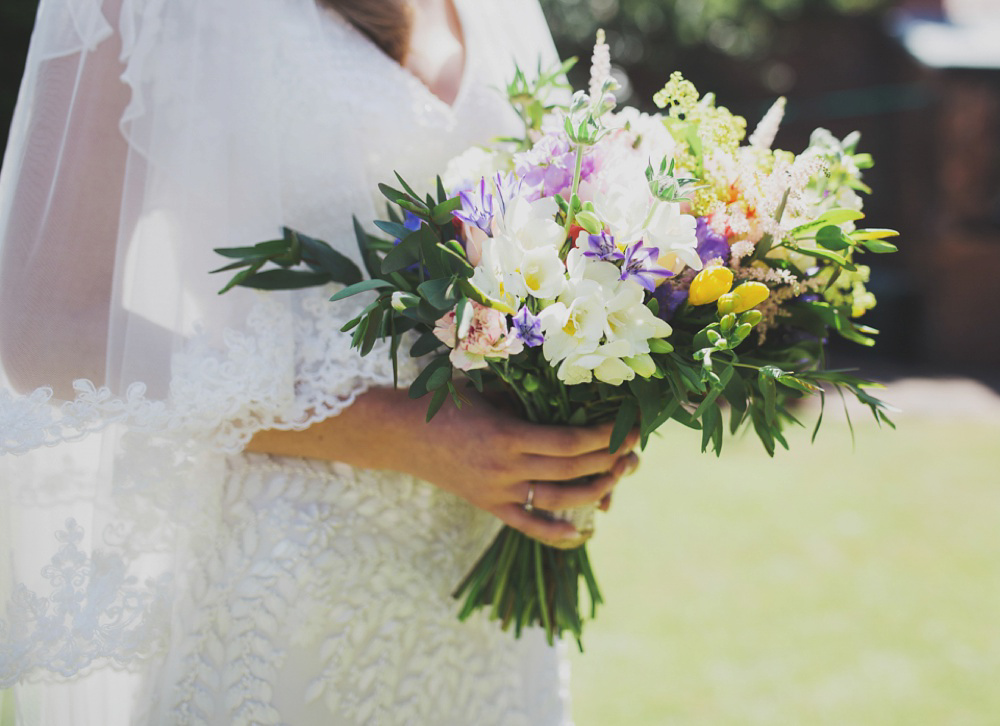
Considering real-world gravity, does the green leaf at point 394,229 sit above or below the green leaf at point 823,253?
above

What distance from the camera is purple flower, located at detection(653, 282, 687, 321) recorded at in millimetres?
1328

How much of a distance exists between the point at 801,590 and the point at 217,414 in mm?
3823

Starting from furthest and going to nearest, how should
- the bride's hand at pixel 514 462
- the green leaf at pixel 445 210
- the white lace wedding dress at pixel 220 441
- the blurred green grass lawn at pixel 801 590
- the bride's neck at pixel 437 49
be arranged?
1. the blurred green grass lawn at pixel 801 590
2. the bride's neck at pixel 437 49
3. the bride's hand at pixel 514 462
4. the white lace wedding dress at pixel 220 441
5. the green leaf at pixel 445 210

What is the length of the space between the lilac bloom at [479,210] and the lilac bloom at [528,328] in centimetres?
16

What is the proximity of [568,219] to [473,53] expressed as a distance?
0.70 metres

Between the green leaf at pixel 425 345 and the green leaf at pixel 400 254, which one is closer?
the green leaf at pixel 400 254

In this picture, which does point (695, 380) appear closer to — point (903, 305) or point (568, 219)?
point (568, 219)

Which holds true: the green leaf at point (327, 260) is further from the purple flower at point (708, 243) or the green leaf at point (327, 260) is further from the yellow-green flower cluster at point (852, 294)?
the yellow-green flower cluster at point (852, 294)

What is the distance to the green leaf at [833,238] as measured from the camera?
138cm

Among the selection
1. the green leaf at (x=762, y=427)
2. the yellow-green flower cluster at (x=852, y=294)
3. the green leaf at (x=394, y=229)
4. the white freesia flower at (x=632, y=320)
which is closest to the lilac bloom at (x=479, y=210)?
the green leaf at (x=394, y=229)

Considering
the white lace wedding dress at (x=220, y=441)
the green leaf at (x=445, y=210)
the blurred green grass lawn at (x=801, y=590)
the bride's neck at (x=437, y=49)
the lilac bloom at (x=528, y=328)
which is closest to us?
the lilac bloom at (x=528, y=328)

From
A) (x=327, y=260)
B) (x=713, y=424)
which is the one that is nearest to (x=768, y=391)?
(x=713, y=424)

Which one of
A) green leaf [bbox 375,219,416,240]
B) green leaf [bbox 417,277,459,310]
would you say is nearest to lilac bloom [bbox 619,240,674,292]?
green leaf [bbox 417,277,459,310]

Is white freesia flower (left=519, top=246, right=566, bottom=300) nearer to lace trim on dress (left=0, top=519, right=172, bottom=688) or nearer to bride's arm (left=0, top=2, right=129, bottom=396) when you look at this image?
bride's arm (left=0, top=2, right=129, bottom=396)
